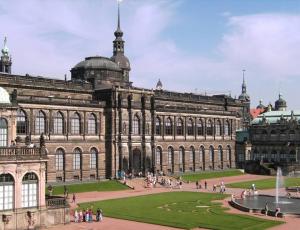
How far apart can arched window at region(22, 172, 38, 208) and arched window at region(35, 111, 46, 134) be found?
3035cm

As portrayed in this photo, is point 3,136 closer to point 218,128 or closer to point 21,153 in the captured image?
point 21,153

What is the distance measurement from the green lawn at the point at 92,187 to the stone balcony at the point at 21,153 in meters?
23.2

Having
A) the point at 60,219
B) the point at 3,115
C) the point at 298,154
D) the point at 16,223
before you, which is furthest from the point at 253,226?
the point at 298,154

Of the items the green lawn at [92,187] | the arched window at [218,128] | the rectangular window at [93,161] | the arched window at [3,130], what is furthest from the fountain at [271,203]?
the arched window at [218,128]

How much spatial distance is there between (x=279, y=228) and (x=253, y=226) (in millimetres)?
2349

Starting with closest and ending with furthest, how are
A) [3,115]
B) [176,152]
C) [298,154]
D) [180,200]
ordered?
[3,115] → [180,200] → [176,152] → [298,154]

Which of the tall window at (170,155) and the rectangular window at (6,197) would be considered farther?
the tall window at (170,155)

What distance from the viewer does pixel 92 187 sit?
2980 inches

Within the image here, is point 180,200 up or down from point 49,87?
down

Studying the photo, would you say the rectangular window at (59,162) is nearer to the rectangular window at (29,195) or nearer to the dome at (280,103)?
the rectangular window at (29,195)

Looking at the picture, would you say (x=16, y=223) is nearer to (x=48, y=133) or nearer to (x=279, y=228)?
(x=279, y=228)

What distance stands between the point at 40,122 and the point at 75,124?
283 inches

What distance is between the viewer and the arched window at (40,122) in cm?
7611

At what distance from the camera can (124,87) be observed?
88.4 meters
